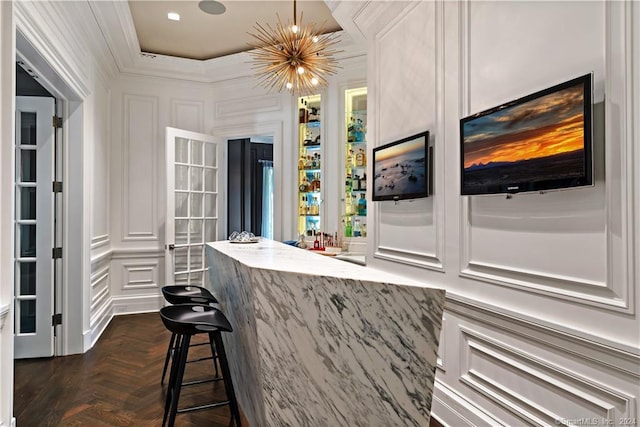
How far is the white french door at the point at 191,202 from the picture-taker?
16.0 ft

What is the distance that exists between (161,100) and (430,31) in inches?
154

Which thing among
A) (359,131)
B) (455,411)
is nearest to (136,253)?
(359,131)

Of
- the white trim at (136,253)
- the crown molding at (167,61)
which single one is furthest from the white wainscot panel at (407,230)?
the white trim at (136,253)

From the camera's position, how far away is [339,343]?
1552 mm

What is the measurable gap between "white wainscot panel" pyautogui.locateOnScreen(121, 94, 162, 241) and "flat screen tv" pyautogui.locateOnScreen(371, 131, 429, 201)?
3.30 metres

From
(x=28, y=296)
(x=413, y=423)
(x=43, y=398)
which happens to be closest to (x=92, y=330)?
(x=28, y=296)

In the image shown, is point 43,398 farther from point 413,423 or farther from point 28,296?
point 413,423

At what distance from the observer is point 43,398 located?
282cm

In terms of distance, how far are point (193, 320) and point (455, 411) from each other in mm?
1627

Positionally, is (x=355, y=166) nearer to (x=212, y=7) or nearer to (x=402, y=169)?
(x=402, y=169)

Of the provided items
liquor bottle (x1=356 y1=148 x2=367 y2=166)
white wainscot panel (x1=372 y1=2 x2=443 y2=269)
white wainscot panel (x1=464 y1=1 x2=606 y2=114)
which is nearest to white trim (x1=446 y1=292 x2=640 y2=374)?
white wainscot panel (x1=372 y1=2 x2=443 y2=269)

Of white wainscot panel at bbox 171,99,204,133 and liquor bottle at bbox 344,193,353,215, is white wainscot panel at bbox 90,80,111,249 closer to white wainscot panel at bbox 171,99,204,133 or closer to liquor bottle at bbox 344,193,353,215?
white wainscot panel at bbox 171,99,204,133

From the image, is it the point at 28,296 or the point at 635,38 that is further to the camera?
the point at 28,296

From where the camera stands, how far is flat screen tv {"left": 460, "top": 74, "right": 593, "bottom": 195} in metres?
1.55
